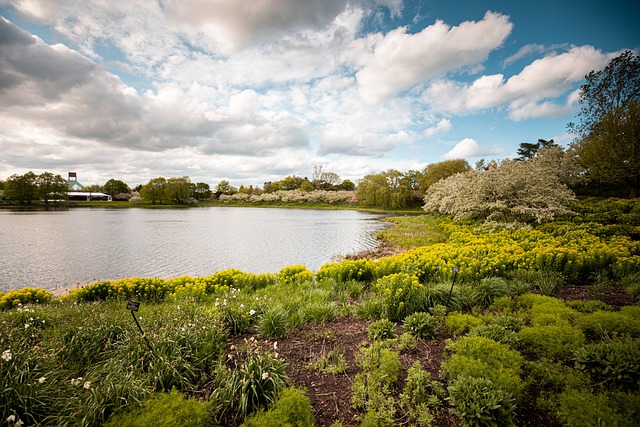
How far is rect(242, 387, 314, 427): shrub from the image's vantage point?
2737mm

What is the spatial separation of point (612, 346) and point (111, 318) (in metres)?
7.78

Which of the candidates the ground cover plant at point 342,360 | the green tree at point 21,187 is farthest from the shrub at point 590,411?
the green tree at point 21,187

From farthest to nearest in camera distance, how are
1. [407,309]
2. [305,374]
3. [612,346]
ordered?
[407,309]
[305,374]
[612,346]

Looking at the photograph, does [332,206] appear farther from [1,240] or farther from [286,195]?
[1,240]

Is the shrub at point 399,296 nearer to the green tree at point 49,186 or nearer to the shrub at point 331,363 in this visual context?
the shrub at point 331,363

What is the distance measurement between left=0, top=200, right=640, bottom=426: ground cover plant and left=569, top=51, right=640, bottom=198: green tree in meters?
20.8

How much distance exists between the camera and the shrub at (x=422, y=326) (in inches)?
186

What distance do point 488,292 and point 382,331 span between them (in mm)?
3182

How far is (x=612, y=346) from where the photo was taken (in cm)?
338

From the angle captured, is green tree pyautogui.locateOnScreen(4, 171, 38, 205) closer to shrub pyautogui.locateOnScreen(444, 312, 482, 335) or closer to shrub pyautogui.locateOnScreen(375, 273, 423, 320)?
shrub pyautogui.locateOnScreen(375, 273, 423, 320)

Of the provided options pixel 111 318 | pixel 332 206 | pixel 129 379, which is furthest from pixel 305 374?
pixel 332 206

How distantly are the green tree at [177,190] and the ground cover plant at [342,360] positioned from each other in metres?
81.7

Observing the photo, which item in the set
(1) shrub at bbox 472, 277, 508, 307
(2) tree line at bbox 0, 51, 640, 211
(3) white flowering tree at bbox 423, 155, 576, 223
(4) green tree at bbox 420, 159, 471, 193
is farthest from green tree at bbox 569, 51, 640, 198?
(1) shrub at bbox 472, 277, 508, 307

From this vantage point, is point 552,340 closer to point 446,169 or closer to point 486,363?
point 486,363
